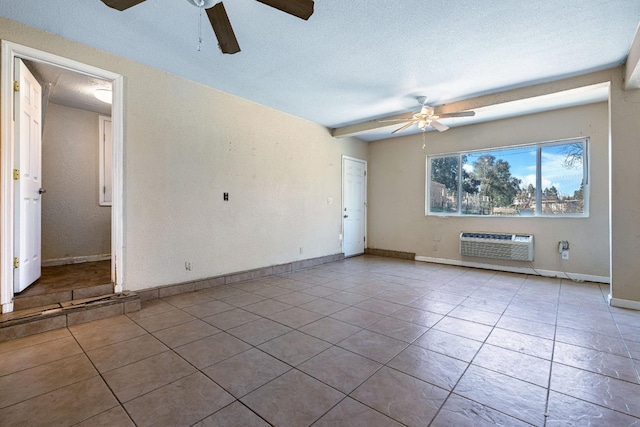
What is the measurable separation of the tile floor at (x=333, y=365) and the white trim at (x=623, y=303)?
0.12 meters

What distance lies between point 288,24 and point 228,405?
2874mm

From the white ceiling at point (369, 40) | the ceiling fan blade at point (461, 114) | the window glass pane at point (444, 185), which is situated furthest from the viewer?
the window glass pane at point (444, 185)

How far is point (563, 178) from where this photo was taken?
4.66 metres

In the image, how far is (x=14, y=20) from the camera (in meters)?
2.52

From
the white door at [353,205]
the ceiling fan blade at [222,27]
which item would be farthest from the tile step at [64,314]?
the white door at [353,205]

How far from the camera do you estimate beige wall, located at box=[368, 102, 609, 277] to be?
4.32 m

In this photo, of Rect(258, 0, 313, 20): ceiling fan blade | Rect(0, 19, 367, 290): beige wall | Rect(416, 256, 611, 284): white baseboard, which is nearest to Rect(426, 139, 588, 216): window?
Rect(416, 256, 611, 284): white baseboard

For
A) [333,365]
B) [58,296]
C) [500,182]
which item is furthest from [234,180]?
[500,182]

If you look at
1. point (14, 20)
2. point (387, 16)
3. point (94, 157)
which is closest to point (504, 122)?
point (387, 16)

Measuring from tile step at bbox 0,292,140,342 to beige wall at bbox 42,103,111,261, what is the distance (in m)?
2.15

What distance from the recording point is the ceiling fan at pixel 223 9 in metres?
1.76

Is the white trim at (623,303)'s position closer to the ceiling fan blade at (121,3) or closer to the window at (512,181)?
the window at (512,181)

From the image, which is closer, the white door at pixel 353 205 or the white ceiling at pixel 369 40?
the white ceiling at pixel 369 40

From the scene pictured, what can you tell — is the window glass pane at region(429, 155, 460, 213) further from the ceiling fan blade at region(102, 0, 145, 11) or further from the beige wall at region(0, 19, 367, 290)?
the ceiling fan blade at region(102, 0, 145, 11)
